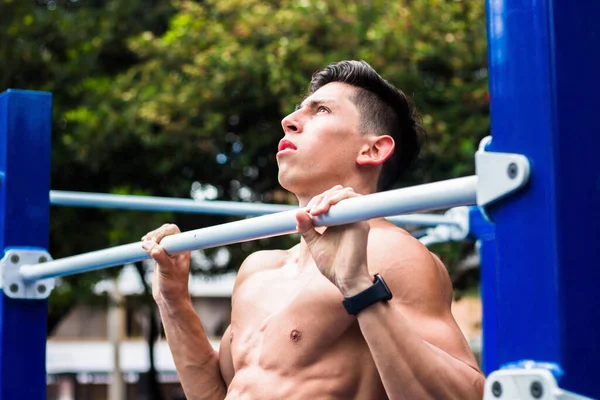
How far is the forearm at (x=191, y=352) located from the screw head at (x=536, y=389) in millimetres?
1119

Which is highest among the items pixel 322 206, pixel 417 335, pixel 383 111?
pixel 383 111

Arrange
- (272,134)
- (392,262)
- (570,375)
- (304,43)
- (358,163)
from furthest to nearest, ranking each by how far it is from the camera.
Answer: (272,134)
(304,43)
(358,163)
(392,262)
(570,375)

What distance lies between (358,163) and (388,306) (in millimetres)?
579

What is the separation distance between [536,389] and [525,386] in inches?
0.6

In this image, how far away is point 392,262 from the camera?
1.65 meters

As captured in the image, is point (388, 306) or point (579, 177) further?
point (388, 306)

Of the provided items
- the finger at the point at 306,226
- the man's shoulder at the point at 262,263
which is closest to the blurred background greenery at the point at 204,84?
the man's shoulder at the point at 262,263

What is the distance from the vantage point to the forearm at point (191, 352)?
207 cm

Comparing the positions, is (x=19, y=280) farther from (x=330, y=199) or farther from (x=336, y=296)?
(x=330, y=199)

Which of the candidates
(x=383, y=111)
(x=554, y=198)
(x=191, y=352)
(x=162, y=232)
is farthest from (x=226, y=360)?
(x=554, y=198)

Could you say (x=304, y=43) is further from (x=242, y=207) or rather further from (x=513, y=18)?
(x=513, y=18)

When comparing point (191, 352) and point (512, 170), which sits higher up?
point (512, 170)

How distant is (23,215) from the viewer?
92.7 inches

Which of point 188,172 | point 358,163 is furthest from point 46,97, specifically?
point 188,172
